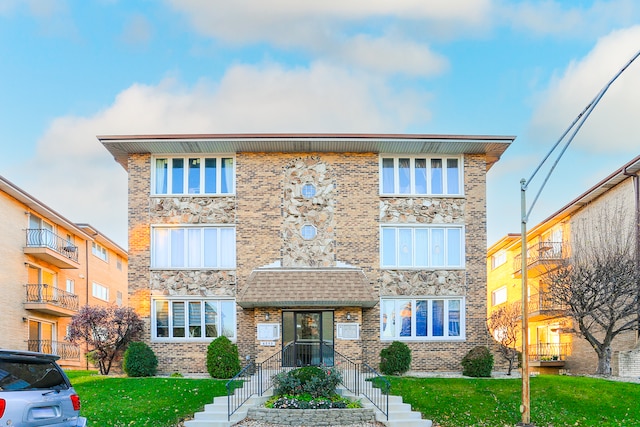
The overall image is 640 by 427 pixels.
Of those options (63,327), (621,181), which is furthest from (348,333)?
(63,327)

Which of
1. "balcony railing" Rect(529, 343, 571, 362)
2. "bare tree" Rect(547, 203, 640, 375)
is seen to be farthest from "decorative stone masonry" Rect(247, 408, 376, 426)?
"balcony railing" Rect(529, 343, 571, 362)

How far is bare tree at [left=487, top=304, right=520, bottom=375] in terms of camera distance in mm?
26266

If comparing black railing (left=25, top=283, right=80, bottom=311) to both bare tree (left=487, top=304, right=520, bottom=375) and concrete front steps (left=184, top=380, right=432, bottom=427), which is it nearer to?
concrete front steps (left=184, top=380, right=432, bottom=427)

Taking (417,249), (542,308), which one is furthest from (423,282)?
(542,308)

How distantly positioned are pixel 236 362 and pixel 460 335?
8505 mm

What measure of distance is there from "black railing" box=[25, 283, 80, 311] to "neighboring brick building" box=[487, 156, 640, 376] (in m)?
22.4

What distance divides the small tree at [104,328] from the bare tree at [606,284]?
16239 millimetres

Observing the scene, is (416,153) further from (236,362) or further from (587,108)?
(587,108)

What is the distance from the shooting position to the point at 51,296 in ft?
117

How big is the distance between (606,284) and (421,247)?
6.87 metres

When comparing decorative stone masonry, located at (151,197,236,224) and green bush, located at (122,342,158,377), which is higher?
decorative stone masonry, located at (151,197,236,224)

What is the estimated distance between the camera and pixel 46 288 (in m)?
35.4

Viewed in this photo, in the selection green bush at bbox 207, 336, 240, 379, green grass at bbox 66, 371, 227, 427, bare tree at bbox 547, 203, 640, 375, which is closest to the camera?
green grass at bbox 66, 371, 227, 427

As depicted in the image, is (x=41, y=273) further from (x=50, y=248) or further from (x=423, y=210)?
(x=423, y=210)
